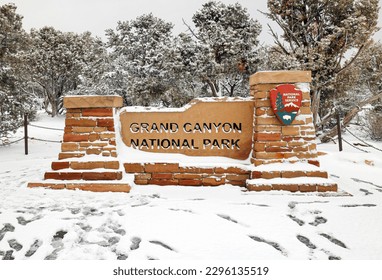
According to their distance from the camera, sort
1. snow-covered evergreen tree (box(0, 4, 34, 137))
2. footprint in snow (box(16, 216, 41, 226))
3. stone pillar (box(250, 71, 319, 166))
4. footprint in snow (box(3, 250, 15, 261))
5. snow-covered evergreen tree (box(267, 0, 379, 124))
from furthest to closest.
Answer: snow-covered evergreen tree (box(267, 0, 379, 124)) < snow-covered evergreen tree (box(0, 4, 34, 137)) < stone pillar (box(250, 71, 319, 166)) < footprint in snow (box(16, 216, 41, 226)) < footprint in snow (box(3, 250, 15, 261))

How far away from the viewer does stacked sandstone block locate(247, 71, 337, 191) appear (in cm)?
361

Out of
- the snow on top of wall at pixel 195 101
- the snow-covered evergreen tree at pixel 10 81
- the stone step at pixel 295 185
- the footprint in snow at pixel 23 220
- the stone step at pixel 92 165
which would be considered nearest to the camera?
the footprint in snow at pixel 23 220

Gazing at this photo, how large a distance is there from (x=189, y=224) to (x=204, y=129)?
5.42 ft

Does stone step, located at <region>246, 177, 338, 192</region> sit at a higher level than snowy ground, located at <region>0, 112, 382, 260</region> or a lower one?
higher

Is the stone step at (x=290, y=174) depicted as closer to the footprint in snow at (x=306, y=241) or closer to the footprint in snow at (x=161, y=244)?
the footprint in snow at (x=306, y=241)

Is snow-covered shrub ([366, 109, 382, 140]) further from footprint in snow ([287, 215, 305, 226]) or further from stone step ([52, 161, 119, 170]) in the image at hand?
stone step ([52, 161, 119, 170])

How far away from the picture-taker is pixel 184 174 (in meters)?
3.86

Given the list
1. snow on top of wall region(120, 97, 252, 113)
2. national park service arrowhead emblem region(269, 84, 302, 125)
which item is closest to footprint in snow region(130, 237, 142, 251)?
snow on top of wall region(120, 97, 252, 113)

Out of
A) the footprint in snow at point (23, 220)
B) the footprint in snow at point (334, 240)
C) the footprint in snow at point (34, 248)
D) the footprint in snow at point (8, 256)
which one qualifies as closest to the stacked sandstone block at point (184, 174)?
the footprint in snow at point (23, 220)

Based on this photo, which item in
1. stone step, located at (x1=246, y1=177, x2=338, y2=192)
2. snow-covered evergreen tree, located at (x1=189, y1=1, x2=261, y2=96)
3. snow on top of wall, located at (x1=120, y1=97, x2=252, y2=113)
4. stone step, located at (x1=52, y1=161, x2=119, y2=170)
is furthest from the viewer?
snow-covered evergreen tree, located at (x1=189, y1=1, x2=261, y2=96)

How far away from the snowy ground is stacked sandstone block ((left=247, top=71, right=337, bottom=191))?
28cm

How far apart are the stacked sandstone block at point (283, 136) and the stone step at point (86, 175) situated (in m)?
1.70

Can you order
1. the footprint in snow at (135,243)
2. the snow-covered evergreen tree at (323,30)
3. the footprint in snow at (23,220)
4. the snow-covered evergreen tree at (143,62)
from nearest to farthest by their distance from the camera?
the footprint in snow at (135,243), the footprint in snow at (23,220), the snow-covered evergreen tree at (323,30), the snow-covered evergreen tree at (143,62)

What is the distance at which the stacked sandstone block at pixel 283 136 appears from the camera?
3.61 meters
